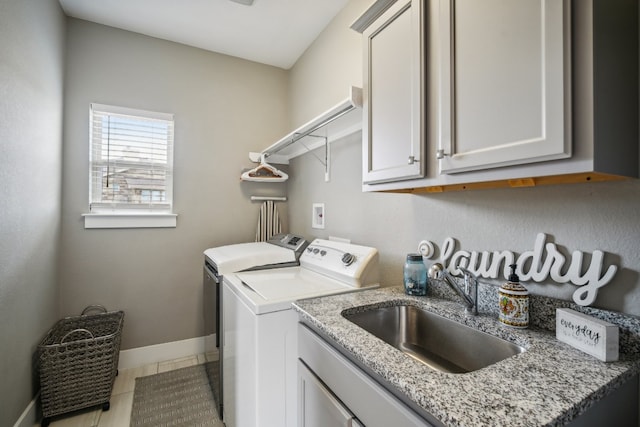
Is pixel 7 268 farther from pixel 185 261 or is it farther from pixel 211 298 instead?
pixel 185 261

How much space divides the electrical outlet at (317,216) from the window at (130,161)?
1227 mm

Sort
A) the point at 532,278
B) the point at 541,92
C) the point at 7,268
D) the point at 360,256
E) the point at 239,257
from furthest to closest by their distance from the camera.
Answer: the point at 239,257 → the point at 360,256 → the point at 7,268 → the point at 532,278 → the point at 541,92

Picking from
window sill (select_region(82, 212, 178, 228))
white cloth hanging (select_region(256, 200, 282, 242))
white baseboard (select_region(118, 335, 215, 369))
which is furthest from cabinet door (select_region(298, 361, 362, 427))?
window sill (select_region(82, 212, 178, 228))

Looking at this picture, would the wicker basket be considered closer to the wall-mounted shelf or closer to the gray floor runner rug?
the gray floor runner rug

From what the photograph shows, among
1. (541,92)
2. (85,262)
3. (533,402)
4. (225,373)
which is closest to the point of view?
(533,402)

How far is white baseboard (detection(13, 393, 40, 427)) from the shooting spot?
1.61 meters

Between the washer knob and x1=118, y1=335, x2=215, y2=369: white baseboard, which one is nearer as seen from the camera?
the washer knob

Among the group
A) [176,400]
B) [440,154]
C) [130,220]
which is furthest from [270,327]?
[130,220]

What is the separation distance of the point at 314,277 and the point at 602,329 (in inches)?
48.9

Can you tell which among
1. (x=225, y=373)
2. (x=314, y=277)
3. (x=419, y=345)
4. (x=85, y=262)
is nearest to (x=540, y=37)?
(x=419, y=345)

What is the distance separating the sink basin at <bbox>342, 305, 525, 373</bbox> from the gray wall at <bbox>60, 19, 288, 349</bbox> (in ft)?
6.05

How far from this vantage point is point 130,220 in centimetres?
238

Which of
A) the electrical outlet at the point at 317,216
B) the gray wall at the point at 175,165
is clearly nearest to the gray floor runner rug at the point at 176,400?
the gray wall at the point at 175,165

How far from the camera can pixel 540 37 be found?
722 mm
